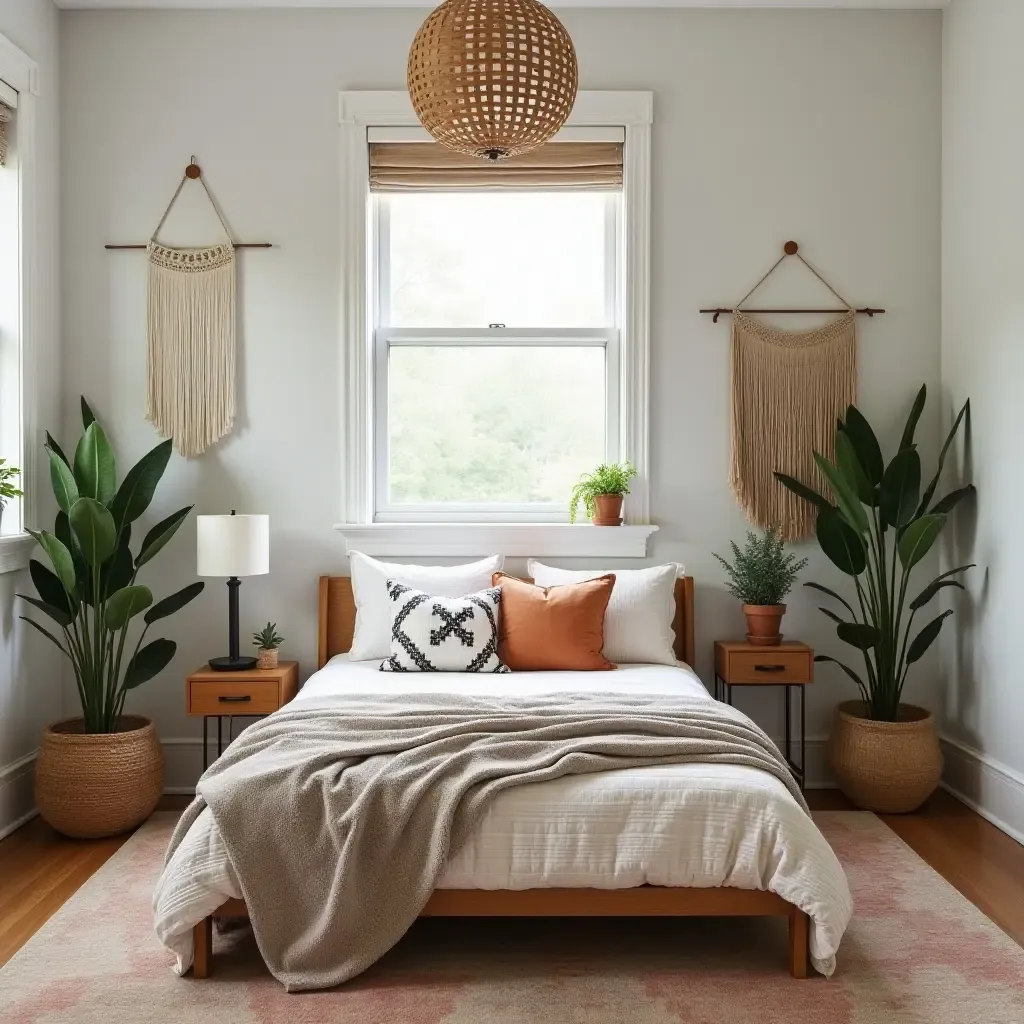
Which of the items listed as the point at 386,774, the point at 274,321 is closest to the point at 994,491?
the point at 386,774

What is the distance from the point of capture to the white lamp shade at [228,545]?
3936mm

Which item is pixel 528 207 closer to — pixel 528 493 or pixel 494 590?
pixel 528 493

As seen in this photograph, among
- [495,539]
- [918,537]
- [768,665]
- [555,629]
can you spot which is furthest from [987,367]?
[495,539]

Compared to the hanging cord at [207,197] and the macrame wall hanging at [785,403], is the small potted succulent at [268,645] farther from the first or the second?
the macrame wall hanging at [785,403]

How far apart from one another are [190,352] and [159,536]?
80cm

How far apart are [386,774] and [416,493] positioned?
195 centimetres

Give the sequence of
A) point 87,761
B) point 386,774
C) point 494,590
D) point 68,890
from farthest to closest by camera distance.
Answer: point 494,590
point 87,761
point 68,890
point 386,774

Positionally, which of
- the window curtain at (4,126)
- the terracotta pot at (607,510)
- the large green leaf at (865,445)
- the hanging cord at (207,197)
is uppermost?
the window curtain at (4,126)

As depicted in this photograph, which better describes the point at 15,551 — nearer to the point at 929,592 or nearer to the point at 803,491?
the point at 803,491

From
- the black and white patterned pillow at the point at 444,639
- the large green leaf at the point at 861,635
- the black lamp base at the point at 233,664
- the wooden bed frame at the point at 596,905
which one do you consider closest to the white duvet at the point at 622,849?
the wooden bed frame at the point at 596,905

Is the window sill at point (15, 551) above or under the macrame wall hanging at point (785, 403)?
under

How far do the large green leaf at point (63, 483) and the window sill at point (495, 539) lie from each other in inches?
39.7

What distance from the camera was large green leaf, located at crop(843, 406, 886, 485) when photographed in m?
4.11

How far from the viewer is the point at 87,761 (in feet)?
12.1
